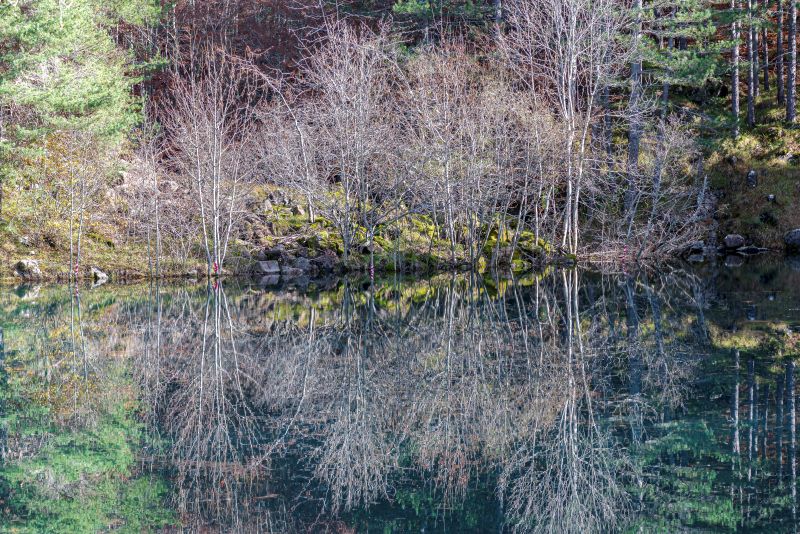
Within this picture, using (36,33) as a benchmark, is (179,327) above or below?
below

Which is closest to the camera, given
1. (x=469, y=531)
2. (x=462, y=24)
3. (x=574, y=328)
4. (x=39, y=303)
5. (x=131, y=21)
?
(x=469, y=531)

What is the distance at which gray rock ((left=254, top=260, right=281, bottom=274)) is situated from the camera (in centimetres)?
3125

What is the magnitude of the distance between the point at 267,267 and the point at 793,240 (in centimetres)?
2044

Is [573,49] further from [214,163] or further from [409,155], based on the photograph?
[214,163]

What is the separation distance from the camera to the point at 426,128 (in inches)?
1101

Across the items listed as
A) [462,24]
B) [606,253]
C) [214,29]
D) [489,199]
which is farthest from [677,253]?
[214,29]

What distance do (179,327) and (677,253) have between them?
72.1 ft

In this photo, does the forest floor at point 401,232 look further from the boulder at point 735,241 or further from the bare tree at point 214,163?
the bare tree at point 214,163

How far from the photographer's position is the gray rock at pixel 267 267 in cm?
3125

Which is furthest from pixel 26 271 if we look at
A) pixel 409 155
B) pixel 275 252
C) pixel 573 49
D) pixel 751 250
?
pixel 751 250

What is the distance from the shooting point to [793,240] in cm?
3209

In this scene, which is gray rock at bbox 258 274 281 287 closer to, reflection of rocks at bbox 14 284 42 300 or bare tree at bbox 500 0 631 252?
reflection of rocks at bbox 14 284 42 300

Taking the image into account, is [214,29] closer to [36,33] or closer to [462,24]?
[462,24]

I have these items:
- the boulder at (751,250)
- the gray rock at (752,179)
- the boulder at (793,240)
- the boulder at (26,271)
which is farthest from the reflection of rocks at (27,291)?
the boulder at (793,240)
